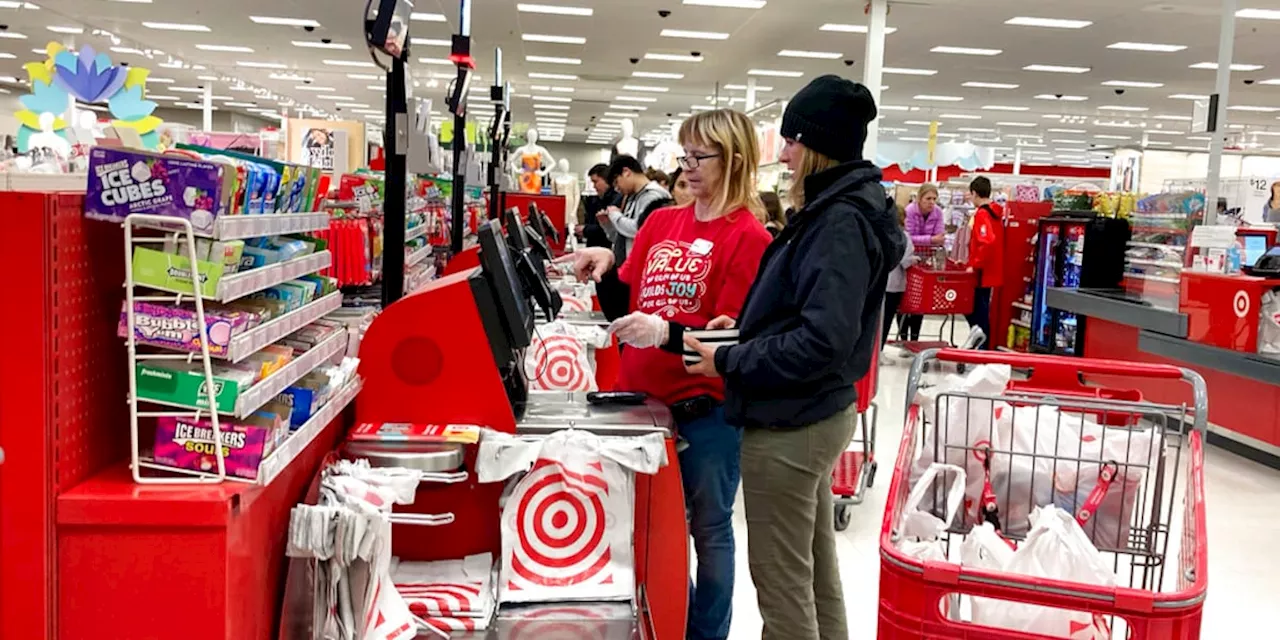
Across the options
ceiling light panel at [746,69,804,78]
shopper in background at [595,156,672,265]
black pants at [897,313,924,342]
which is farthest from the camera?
ceiling light panel at [746,69,804,78]

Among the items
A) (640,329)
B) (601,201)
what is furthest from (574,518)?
(601,201)

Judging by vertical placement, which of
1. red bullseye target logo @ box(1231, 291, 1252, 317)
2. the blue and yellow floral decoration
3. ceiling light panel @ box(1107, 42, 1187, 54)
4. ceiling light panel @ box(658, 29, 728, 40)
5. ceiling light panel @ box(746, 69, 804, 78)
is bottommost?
red bullseye target logo @ box(1231, 291, 1252, 317)

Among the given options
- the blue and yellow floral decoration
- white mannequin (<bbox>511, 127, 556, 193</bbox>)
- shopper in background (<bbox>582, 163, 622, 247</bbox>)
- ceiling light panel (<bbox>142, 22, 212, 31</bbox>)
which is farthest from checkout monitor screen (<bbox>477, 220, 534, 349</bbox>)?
ceiling light panel (<bbox>142, 22, 212, 31</bbox>)

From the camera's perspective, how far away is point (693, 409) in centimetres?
253

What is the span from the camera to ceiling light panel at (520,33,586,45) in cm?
1558

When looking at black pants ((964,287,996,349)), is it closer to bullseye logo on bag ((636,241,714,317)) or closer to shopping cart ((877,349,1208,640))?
shopping cart ((877,349,1208,640))

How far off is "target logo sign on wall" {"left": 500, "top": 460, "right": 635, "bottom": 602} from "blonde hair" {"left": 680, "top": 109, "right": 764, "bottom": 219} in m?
0.79

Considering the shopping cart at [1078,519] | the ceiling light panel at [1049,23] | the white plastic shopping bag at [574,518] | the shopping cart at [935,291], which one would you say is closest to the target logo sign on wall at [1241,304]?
the shopping cart at [935,291]

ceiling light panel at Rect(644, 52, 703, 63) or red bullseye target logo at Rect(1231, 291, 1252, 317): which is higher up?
ceiling light panel at Rect(644, 52, 703, 63)

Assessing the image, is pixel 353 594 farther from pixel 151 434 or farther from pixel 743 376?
pixel 743 376

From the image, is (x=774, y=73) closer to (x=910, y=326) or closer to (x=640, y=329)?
(x=910, y=326)

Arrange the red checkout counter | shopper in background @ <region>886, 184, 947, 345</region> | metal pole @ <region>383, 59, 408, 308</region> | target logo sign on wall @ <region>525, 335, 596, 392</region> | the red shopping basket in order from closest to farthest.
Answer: metal pole @ <region>383, 59, 408, 308</region>
target logo sign on wall @ <region>525, 335, 596, 392</region>
the red checkout counter
the red shopping basket
shopper in background @ <region>886, 184, 947, 345</region>

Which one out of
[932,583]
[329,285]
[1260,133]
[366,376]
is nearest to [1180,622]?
[932,583]

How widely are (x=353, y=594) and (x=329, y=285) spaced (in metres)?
0.78
